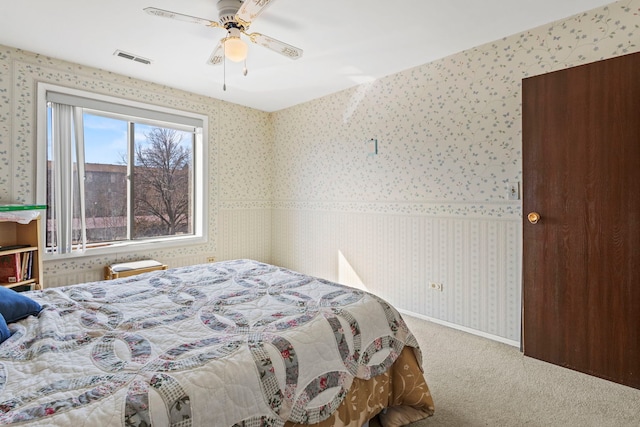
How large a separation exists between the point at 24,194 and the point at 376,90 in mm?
3449

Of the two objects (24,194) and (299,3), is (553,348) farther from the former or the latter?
(24,194)

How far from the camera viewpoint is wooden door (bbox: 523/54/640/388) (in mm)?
1979

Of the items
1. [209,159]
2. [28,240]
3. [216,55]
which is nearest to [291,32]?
[216,55]

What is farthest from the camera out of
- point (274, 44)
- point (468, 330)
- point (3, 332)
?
point (468, 330)

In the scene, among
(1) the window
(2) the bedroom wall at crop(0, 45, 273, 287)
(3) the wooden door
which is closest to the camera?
(3) the wooden door

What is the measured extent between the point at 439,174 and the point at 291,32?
5.76 ft

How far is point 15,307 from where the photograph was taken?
1457mm

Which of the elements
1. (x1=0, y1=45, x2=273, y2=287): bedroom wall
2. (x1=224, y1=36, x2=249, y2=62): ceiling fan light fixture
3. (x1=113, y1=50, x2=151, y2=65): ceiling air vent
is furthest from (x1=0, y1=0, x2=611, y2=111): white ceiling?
(x1=224, y1=36, x2=249, y2=62): ceiling fan light fixture

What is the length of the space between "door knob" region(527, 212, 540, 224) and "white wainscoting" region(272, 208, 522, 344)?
171mm

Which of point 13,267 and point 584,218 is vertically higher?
point 584,218

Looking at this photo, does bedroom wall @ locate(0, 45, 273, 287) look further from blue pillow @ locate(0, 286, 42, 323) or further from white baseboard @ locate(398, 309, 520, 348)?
white baseboard @ locate(398, 309, 520, 348)

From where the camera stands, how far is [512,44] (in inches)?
99.2

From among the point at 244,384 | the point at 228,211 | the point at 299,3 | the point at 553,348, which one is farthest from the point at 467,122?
the point at 228,211

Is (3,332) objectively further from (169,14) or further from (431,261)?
(431,261)
